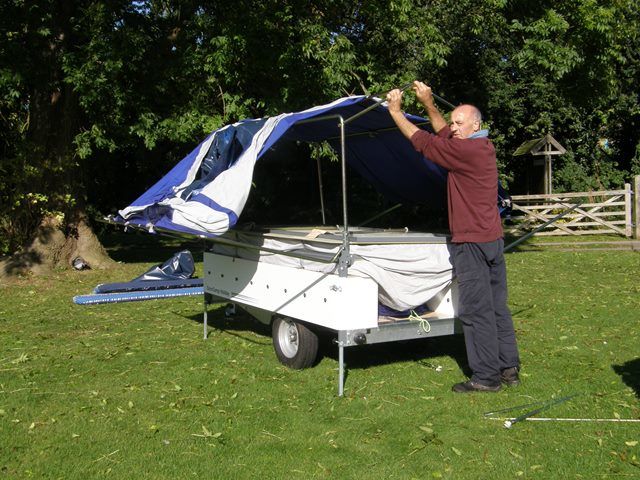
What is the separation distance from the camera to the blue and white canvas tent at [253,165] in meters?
5.84

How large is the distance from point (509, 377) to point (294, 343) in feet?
6.23

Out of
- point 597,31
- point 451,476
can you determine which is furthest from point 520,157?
point 451,476

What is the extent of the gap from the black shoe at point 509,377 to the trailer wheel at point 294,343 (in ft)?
5.26

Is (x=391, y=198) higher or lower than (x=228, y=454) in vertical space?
higher

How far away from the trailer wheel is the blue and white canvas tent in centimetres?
123

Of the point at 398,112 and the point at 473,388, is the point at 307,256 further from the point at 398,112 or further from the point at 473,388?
the point at 473,388

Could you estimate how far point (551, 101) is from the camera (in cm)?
2400

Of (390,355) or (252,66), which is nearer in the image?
(390,355)

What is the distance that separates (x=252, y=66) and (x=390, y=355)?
7902mm

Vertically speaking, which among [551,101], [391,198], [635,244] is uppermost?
[551,101]

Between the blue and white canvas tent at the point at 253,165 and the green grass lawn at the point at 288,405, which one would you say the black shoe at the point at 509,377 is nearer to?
the green grass lawn at the point at 288,405

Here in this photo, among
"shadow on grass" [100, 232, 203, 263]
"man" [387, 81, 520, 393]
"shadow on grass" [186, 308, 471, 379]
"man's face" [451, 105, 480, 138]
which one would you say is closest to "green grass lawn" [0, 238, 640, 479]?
"shadow on grass" [186, 308, 471, 379]

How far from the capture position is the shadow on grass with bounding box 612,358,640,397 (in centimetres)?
593

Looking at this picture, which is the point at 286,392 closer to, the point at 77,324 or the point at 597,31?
the point at 77,324
